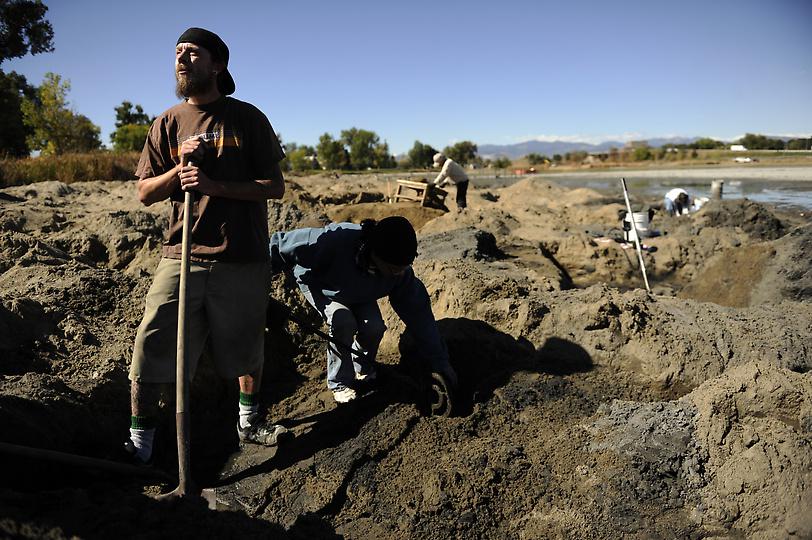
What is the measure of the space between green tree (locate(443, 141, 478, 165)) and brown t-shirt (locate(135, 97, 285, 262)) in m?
51.4

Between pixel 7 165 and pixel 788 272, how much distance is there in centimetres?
1397

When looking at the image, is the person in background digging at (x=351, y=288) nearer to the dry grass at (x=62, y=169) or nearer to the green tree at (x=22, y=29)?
the dry grass at (x=62, y=169)

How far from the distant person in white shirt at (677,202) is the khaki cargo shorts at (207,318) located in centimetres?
A: 1101

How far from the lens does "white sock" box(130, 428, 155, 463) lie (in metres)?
2.61

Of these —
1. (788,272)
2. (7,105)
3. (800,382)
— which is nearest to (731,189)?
(788,272)

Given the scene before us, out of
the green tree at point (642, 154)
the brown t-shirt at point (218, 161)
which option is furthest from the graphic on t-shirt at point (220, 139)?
the green tree at point (642, 154)

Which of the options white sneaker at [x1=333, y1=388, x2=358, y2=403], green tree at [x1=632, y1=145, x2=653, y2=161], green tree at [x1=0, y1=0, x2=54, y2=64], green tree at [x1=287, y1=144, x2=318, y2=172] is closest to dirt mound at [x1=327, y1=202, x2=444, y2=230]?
white sneaker at [x1=333, y1=388, x2=358, y2=403]

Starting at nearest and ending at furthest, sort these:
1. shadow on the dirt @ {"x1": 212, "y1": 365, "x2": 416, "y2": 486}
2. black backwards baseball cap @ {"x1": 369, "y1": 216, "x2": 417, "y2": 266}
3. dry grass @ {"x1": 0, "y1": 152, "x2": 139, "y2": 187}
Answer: black backwards baseball cap @ {"x1": 369, "y1": 216, "x2": 417, "y2": 266}, shadow on the dirt @ {"x1": 212, "y1": 365, "x2": 416, "y2": 486}, dry grass @ {"x1": 0, "y1": 152, "x2": 139, "y2": 187}

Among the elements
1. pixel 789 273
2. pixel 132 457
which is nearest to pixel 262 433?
pixel 132 457

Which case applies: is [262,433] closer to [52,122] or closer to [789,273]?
[789,273]

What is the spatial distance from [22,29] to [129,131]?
18.3 m

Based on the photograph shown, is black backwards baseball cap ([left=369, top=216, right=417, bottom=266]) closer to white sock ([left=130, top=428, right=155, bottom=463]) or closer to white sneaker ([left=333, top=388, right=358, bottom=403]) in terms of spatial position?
white sneaker ([left=333, top=388, right=358, bottom=403])

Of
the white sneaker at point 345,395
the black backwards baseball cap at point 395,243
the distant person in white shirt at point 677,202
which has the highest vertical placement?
the distant person in white shirt at point 677,202

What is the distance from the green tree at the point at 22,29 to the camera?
1686 cm
